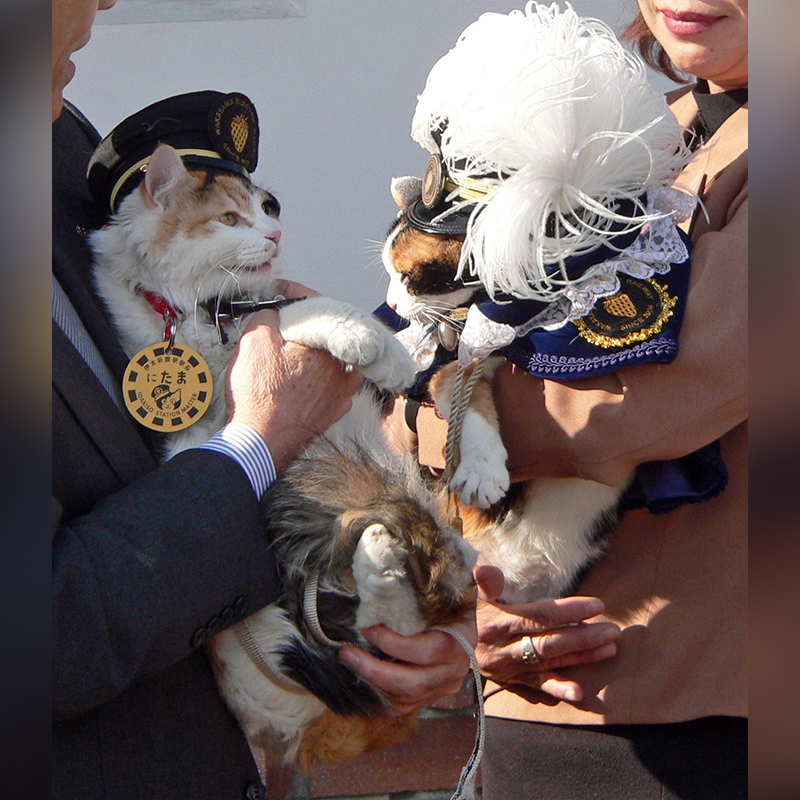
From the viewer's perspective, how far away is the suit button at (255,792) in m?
0.97

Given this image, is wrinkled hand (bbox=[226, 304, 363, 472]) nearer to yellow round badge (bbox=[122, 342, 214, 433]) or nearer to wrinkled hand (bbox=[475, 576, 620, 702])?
yellow round badge (bbox=[122, 342, 214, 433])

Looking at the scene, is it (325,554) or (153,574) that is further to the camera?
(325,554)

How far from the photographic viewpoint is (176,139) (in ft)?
4.09

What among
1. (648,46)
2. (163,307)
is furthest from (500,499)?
(648,46)

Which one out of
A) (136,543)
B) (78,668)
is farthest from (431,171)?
(78,668)

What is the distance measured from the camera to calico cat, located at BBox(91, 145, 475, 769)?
A: 970 mm

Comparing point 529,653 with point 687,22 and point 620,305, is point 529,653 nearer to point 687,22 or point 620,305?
point 620,305

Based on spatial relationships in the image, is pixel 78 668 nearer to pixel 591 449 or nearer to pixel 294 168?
pixel 591 449

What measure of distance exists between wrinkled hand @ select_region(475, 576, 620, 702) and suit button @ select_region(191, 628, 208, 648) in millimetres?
498

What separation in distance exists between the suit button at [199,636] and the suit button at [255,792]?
0.73ft

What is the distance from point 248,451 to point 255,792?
1.26 feet

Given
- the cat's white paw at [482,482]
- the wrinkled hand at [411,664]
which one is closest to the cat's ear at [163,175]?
the cat's white paw at [482,482]

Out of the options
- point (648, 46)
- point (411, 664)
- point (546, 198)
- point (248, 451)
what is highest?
point (648, 46)

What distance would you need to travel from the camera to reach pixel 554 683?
1202mm
